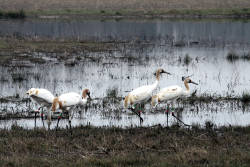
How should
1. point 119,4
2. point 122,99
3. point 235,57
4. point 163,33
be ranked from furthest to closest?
point 119,4, point 163,33, point 235,57, point 122,99

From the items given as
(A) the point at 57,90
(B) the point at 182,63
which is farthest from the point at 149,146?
(B) the point at 182,63

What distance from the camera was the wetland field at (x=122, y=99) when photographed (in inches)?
354

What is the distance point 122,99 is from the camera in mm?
16844

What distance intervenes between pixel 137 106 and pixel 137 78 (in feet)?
23.5

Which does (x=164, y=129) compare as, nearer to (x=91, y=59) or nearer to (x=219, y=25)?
(x=91, y=59)

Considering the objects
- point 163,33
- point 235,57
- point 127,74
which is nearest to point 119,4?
point 163,33

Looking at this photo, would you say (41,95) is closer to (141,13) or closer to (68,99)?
(68,99)

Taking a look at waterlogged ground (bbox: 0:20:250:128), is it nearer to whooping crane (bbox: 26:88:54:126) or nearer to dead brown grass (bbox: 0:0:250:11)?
whooping crane (bbox: 26:88:54:126)

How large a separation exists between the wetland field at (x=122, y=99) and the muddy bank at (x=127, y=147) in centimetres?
2

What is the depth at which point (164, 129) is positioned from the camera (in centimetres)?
1160

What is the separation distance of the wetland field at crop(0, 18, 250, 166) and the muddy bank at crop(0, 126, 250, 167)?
2 cm

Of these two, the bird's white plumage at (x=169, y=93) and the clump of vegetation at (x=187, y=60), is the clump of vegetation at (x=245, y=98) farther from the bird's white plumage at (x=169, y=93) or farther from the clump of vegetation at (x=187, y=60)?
the clump of vegetation at (x=187, y=60)

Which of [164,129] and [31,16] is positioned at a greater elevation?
[31,16]

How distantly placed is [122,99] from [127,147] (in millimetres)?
7318
